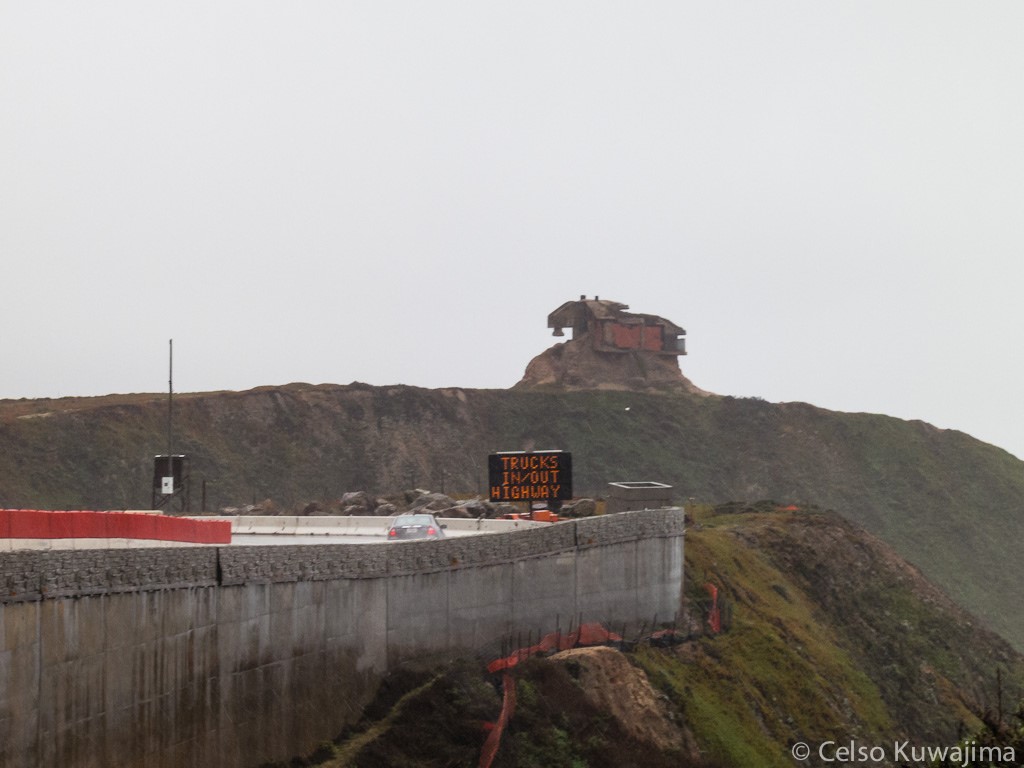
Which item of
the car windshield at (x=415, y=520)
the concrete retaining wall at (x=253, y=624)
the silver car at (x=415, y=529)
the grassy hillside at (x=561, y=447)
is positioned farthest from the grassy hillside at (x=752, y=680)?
the grassy hillside at (x=561, y=447)

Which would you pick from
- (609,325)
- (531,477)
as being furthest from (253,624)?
(609,325)

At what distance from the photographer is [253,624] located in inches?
1146

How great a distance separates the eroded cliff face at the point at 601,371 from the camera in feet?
420

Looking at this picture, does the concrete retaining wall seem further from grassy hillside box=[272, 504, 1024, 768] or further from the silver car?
the silver car

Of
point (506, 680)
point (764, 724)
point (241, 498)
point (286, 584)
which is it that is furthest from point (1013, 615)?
point (286, 584)

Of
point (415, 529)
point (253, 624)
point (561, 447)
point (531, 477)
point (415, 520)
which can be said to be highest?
point (561, 447)

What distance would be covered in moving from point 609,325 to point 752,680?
84335 millimetres

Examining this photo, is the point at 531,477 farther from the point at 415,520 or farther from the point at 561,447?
the point at 561,447

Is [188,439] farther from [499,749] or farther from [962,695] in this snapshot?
[499,749]

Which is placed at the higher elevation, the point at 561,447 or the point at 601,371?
the point at 601,371

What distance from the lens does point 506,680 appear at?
36.3 meters

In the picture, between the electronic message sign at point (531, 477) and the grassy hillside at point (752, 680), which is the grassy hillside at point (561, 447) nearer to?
the grassy hillside at point (752, 680)

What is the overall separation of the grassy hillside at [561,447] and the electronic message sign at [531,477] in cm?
4040

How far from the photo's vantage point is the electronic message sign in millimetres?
49969
